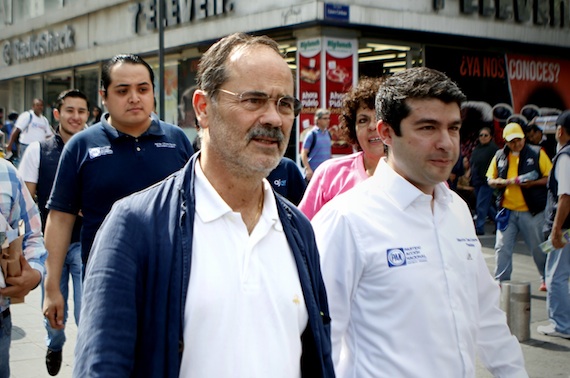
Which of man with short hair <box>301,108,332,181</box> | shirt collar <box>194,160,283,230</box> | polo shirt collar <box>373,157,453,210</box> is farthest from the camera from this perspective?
man with short hair <box>301,108,332,181</box>

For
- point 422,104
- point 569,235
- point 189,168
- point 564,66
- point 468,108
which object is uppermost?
point 564,66

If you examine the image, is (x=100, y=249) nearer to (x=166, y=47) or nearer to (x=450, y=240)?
(x=450, y=240)

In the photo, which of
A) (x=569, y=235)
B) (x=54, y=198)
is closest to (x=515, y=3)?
(x=569, y=235)

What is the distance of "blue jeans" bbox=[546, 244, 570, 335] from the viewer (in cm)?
727

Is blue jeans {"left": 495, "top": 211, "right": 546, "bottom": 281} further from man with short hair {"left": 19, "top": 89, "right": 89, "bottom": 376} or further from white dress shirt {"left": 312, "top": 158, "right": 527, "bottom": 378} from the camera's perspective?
white dress shirt {"left": 312, "top": 158, "right": 527, "bottom": 378}

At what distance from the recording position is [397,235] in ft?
9.12

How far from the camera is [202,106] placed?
7.60ft

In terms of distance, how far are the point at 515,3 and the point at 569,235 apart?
13509 mm

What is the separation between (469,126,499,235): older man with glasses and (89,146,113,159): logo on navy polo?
11.5m

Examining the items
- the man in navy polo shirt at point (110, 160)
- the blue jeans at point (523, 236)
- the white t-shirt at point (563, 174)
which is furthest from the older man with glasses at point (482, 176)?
the man in navy polo shirt at point (110, 160)

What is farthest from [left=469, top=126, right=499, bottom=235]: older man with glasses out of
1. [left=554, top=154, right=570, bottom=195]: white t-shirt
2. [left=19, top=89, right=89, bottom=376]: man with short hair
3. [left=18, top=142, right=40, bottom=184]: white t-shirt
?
[left=18, top=142, right=40, bottom=184]: white t-shirt

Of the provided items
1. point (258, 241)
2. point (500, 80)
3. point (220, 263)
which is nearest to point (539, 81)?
point (500, 80)

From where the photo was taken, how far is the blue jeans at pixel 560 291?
23.9 feet

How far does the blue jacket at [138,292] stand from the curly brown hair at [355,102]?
8.78 feet
